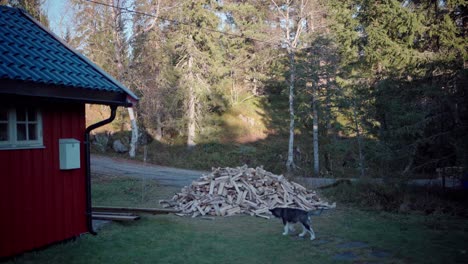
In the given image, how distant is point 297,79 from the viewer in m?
25.3

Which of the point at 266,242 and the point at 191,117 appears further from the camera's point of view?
the point at 191,117

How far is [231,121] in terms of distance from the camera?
3350cm

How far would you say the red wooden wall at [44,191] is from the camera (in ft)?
20.5

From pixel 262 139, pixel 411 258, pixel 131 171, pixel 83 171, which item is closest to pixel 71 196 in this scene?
pixel 83 171

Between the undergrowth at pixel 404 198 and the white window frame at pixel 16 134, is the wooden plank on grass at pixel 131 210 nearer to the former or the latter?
the white window frame at pixel 16 134

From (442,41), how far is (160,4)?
19104 mm

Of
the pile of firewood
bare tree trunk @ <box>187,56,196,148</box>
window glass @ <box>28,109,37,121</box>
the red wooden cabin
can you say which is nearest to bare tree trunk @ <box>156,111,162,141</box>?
bare tree trunk @ <box>187,56,196,148</box>

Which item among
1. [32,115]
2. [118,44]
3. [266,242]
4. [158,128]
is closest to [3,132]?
[32,115]

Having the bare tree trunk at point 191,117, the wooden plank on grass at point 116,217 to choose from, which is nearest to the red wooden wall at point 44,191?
the wooden plank on grass at point 116,217

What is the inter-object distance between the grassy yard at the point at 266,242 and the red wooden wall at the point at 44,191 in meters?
0.30

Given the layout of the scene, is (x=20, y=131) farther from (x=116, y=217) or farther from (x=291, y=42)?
(x=291, y=42)

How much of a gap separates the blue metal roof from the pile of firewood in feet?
14.6

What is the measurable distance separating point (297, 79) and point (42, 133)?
20.2 meters

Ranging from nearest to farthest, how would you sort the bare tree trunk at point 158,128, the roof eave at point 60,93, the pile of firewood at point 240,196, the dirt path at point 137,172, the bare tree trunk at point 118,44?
the roof eave at point 60,93 < the pile of firewood at point 240,196 < the dirt path at point 137,172 < the bare tree trunk at point 118,44 < the bare tree trunk at point 158,128
